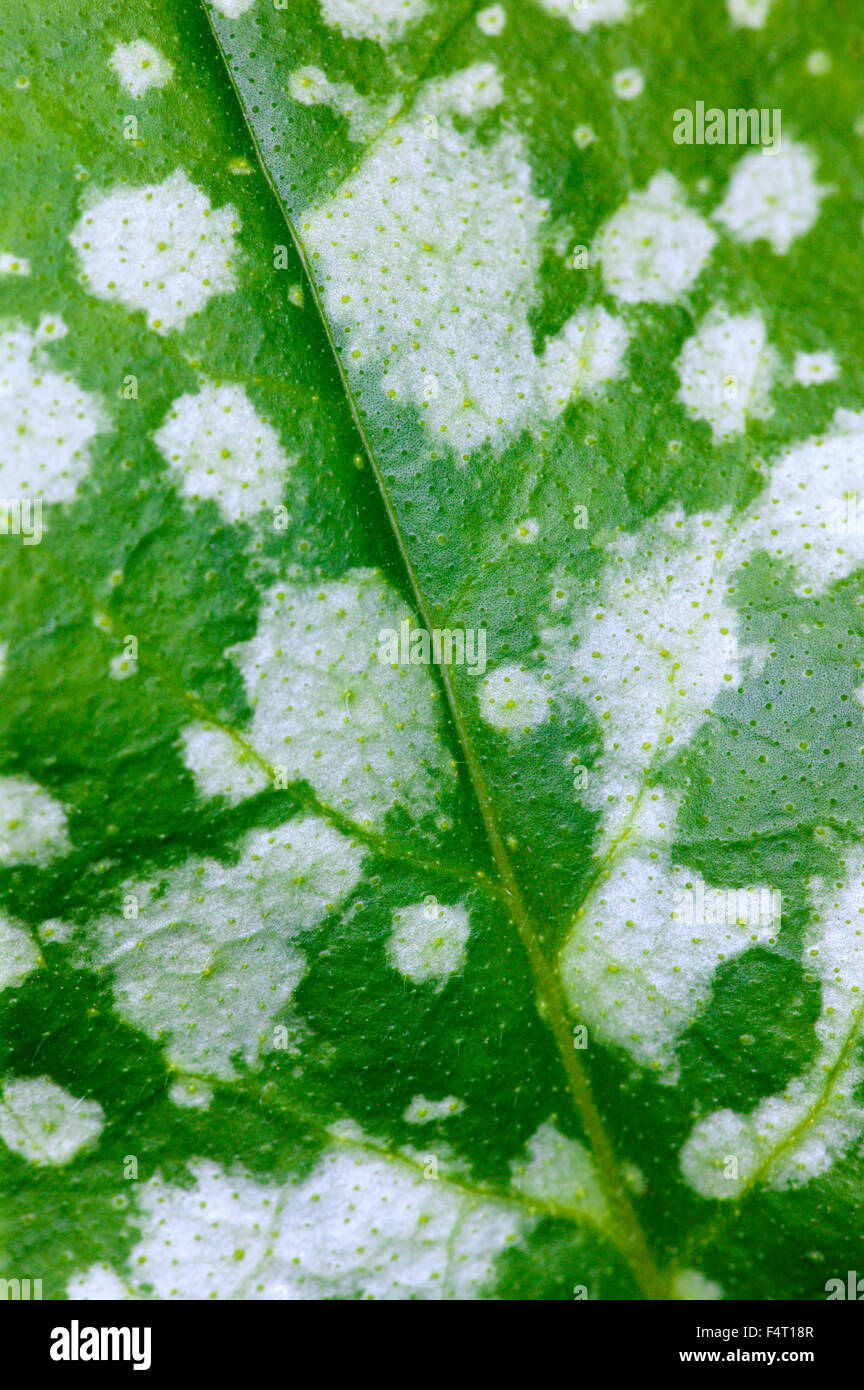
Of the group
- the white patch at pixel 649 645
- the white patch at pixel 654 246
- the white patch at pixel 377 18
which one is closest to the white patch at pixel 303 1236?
the white patch at pixel 649 645

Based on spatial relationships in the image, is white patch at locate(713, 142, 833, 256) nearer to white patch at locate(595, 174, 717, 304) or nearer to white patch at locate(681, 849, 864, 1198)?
white patch at locate(595, 174, 717, 304)

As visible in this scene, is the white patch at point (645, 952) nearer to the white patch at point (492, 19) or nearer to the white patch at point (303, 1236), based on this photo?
the white patch at point (303, 1236)

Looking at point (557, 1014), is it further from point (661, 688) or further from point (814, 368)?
point (814, 368)

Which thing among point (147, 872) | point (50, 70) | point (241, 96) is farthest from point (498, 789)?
point (50, 70)

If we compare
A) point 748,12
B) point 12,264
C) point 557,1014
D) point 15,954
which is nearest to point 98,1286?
point 15,954

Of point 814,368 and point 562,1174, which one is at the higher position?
point 814,368

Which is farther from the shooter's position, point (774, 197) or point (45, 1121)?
point (45, 1121)
